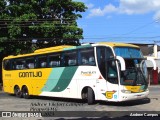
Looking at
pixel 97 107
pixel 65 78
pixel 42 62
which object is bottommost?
pixel 97 107

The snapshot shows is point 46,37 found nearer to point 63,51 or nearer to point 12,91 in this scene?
point 12,91

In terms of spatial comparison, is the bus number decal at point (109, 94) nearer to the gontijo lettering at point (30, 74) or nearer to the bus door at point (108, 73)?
the bus door at point (108, 73)

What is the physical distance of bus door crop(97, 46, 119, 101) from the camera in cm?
1869

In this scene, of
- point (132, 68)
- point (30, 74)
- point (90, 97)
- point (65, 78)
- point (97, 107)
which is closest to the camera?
point (97, 107)

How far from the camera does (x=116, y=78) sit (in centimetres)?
1864

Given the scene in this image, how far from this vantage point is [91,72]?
19.9 metres

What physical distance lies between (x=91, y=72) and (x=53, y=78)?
3.68 meters

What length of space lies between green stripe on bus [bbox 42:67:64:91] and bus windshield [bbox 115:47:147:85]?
169 inches

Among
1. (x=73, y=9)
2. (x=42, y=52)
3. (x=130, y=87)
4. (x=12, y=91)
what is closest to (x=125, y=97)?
(x=130, y=87)

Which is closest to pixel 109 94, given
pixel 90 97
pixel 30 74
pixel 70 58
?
pixel 90 97

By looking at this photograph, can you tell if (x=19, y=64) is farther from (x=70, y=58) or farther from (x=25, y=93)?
(x=70, y=58)

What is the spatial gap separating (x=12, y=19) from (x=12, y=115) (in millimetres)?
23004

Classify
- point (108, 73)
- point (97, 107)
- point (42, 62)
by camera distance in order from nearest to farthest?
point (97, 107), point (108, 73), point (42, 62)

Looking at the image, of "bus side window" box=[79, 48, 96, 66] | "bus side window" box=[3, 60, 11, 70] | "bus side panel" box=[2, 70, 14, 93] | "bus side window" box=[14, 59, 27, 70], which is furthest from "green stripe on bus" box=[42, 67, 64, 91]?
"bus side window" box=[3, 60, 11, 70]
